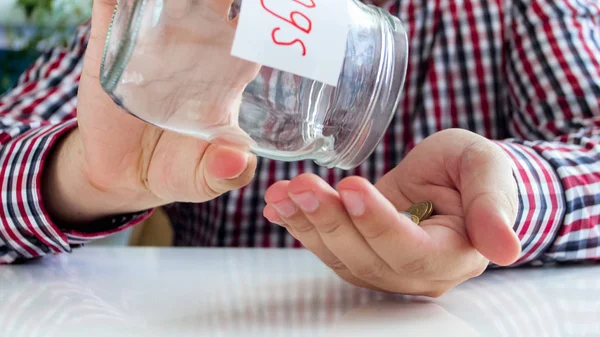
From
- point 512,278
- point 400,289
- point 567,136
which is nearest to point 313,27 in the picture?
point 400,289

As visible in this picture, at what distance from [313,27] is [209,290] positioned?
27 centimetres

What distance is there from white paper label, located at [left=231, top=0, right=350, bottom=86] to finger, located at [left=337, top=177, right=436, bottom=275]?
0.25 ft

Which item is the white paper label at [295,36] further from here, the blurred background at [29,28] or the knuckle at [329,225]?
the blurred background at [29,28]

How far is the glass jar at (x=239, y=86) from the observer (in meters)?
0.43

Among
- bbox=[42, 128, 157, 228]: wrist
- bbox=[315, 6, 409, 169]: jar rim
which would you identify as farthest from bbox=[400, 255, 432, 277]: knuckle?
bbox=[42, 128, 157, 228]: wrist

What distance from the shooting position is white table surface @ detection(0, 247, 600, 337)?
0.46 meters

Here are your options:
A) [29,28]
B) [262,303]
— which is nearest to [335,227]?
[262,303]

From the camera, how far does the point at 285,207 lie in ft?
Answer: 1.47

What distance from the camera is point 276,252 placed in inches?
31.8

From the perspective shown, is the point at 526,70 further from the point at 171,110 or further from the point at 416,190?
the point at 171,110

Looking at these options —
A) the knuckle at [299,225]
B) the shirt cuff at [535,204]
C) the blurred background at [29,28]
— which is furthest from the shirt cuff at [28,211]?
the blurred background at [29,28]

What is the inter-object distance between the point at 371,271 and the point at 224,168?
14 centimetres

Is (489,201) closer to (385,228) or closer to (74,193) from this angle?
(385,228)

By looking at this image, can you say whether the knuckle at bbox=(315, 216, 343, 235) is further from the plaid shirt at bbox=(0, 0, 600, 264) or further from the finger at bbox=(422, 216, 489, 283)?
the plaid shirt at bbox=(0, 0, 600, 264)
